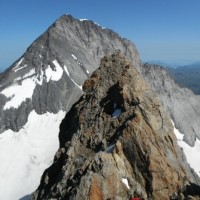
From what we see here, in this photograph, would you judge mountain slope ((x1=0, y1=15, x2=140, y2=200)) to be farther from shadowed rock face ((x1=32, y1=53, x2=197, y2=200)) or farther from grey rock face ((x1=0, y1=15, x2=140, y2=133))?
shadowed rock face ((x1=32, y1=53, x2=197, y2=200))

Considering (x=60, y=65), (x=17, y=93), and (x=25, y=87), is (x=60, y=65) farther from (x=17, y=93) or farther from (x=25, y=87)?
(x=17, y=93)

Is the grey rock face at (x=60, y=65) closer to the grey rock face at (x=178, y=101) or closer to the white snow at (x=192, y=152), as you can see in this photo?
the grey rock face at (x=178, y=101)

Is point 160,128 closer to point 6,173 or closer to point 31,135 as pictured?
point 6,173

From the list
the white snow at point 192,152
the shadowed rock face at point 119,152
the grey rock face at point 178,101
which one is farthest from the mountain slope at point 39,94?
the shadowed rock face at point 119,152

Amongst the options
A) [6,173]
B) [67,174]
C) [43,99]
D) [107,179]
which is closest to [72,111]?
[67,174]

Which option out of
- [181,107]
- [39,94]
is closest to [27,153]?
[39,94]

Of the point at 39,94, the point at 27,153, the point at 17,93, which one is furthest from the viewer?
the point at 39,94

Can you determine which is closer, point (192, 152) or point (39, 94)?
point (39, 94)
